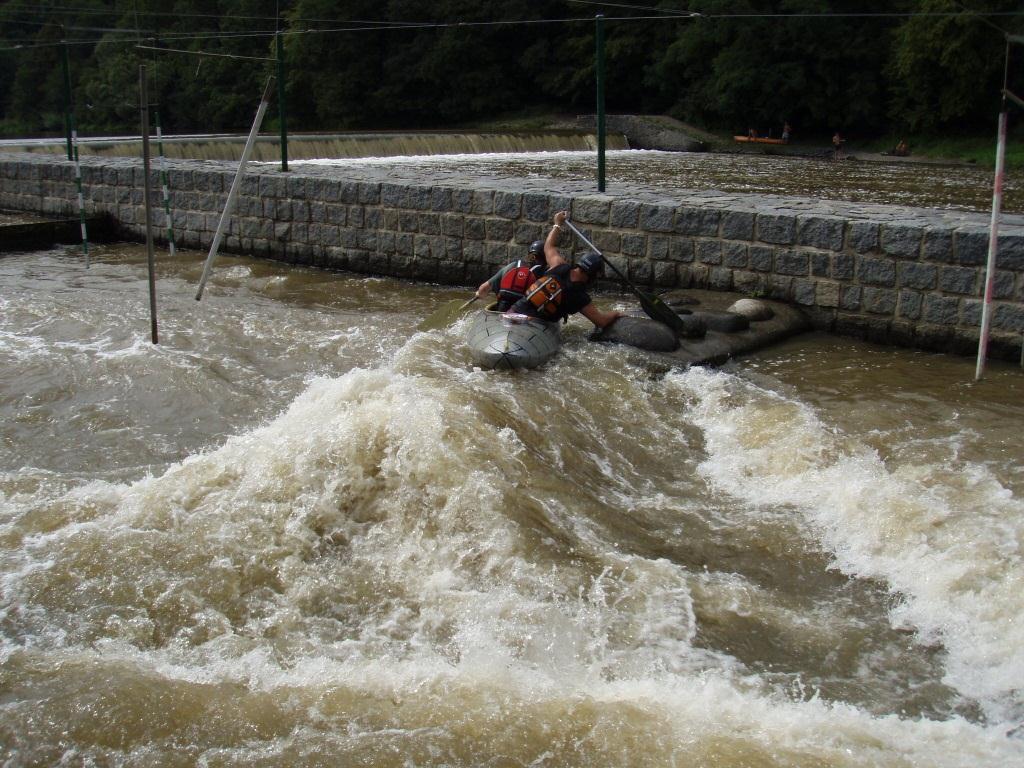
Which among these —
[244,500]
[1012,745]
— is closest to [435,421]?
[244,500]

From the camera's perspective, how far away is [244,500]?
545 centimetres

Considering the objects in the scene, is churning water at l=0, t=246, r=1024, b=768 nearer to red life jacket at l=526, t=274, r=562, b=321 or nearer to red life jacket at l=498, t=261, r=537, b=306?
red life jacket at l=526, t=274, r=562, b=321

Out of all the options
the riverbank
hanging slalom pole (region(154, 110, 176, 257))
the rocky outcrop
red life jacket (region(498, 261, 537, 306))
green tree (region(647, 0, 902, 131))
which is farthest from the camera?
green tree (region(647, 0, 902, 131))

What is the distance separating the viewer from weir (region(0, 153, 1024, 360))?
787cm

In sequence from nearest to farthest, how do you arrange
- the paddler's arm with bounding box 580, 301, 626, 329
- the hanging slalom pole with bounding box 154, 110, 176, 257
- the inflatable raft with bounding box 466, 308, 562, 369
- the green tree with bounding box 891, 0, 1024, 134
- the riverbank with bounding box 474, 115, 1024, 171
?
the inflatable raft with bounding box 466, 308, 562, 369
the paddler's arm with bounding box 580, 301, 626, 329
the hanging slalom pole with bounding box 154, 110, 176, 257
the riverbank with bounding box 474, 115, 1024, 171
the green tree with bounding box 891, 0, 1024, 134

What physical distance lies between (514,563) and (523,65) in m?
32.1

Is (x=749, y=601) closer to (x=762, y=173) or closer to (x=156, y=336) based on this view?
(x=156, y=336)

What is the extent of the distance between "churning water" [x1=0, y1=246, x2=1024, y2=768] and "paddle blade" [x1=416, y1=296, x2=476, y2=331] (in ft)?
1.74

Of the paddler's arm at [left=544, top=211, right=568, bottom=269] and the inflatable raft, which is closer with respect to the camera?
the inflatable raft

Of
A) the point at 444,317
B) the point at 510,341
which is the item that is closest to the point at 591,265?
the point at 510,341

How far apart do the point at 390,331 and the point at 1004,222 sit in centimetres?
490

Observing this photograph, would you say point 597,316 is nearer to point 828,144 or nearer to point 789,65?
point 828,144

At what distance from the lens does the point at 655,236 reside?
30.1ft

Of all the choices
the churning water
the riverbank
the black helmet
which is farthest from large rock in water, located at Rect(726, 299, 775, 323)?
the riverbank
